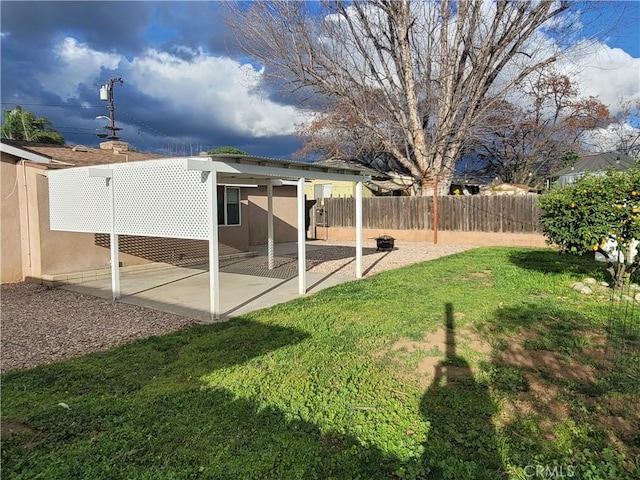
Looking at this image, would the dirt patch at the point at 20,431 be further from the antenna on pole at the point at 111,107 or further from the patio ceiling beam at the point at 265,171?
the antenna on pole at the point at 111,107

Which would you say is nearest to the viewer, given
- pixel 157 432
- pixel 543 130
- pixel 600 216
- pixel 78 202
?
pixel 157 432

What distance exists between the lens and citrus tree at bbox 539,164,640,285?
6.26 meters

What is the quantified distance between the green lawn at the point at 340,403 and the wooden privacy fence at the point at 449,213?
9.40 metres

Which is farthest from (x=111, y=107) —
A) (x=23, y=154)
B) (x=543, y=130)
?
(x=543, y=130)

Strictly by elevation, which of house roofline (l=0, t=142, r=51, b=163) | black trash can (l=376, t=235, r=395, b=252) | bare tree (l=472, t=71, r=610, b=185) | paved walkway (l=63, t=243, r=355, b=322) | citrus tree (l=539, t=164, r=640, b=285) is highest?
bare tree (l=472, t=71, r=610, b=185)

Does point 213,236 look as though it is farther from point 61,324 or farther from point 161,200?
point 61,324

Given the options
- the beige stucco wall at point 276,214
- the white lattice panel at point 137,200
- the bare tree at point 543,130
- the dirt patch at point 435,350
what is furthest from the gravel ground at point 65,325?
the bare tree at point 543,130

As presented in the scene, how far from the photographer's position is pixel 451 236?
1611 cm

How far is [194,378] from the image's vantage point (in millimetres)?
3891

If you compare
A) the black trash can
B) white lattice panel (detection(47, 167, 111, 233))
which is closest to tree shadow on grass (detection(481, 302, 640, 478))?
white lattice panel (detection(47, 167, 111, 233))

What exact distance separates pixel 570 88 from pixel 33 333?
29094mm

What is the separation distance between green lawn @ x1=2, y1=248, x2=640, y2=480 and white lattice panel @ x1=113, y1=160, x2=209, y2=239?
1732mm

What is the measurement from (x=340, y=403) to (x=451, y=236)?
1387 centimetres

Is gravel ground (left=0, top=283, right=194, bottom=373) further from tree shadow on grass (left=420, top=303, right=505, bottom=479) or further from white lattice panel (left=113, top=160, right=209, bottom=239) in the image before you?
tree shadow on grass (left=420, top=303, right=505, bottom=479)
